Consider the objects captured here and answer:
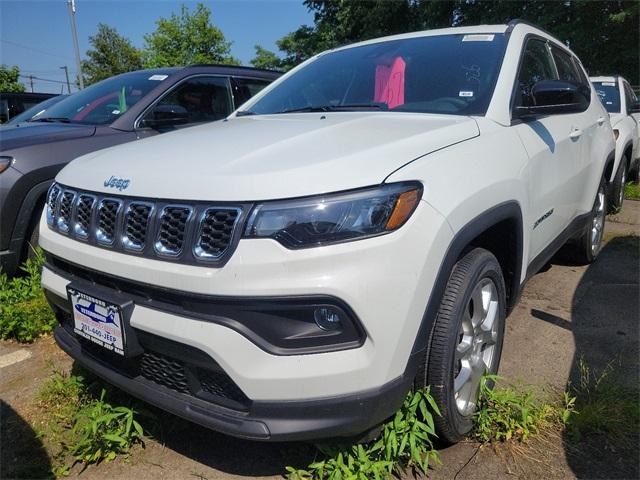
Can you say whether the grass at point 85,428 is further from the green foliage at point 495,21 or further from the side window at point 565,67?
the green foliage at point 495,21

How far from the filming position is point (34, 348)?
315 centimetres

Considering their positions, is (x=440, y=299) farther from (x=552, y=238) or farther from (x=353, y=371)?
(x=552, y=238)

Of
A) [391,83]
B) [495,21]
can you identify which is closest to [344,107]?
Result: [391,83]

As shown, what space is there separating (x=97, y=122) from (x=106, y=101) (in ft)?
1.12

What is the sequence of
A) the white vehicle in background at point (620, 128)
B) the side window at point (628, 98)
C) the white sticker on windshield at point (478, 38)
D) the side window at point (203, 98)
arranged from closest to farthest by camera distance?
the white sticker on windshield at point (478, 38), the side window at point (203, 98), the white vehicle in background at point (620, 128), the side window at point (628, 98)

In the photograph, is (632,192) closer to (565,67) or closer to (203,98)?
(565,67)

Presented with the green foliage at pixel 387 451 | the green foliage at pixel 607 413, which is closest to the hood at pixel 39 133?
the green foliage at pixel 387 451

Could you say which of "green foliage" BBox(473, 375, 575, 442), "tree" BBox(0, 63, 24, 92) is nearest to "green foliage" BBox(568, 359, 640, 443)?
"green foliage" BBox(473, 375, 575, 442)

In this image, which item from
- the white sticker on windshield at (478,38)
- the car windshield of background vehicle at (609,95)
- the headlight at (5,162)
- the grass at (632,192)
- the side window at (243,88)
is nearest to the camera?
the white sticker on windshield at (478,38)

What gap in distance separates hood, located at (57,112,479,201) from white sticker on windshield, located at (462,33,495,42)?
78 cm

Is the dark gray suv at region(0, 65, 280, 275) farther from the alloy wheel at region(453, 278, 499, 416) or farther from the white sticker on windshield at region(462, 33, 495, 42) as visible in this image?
the alloy wheel at region(453, 278, 499, 416)

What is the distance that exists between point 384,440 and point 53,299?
1562mm

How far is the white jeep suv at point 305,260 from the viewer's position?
5.05 feet

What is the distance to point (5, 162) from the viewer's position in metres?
3.33
